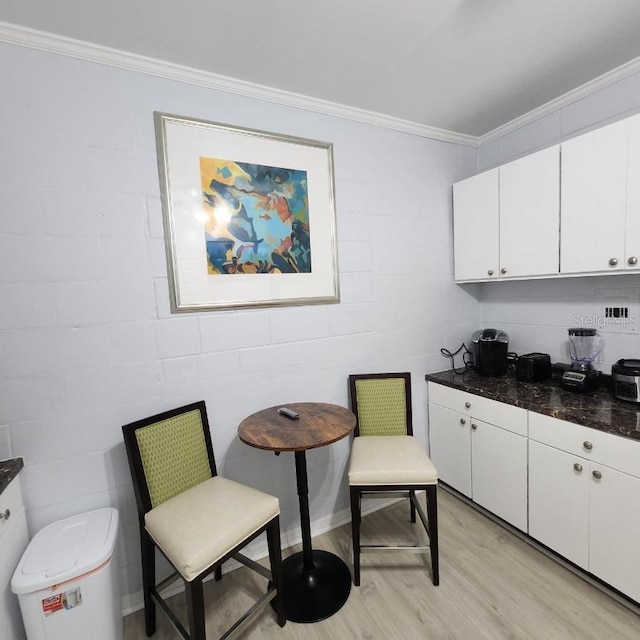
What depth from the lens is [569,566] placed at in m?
1.80

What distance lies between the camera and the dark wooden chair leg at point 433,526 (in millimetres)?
1721

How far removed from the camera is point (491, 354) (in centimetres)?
237

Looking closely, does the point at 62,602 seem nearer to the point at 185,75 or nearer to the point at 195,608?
the point at 195,608

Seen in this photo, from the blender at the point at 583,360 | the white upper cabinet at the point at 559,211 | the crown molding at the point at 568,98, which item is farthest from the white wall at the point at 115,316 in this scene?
the blender at the point at 583,360

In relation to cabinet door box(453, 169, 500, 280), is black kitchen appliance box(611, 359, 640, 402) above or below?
below

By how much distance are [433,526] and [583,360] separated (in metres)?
1.33

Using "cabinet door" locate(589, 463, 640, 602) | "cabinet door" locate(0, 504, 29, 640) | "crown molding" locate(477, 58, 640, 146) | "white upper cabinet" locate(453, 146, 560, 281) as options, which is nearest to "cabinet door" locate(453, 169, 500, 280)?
"white upper cabinet" locate(453, 146, 560, 281)

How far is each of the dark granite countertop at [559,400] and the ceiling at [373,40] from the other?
176 cm

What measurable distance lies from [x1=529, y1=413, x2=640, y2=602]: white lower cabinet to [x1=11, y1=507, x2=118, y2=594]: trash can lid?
81.3 inches

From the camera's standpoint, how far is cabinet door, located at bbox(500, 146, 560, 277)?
6.49ft

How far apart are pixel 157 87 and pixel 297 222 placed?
932mm

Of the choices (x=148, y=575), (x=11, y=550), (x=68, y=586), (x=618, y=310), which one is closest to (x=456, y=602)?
(x=148, y=575)

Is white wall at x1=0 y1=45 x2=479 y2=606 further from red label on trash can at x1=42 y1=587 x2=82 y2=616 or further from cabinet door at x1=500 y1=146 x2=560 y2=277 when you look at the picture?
cabinet door at x1=500 y1=146 x2=560 y2=277

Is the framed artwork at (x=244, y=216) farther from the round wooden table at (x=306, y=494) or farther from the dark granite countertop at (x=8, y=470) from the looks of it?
the dark granite countertop at (x=8, y=470)
